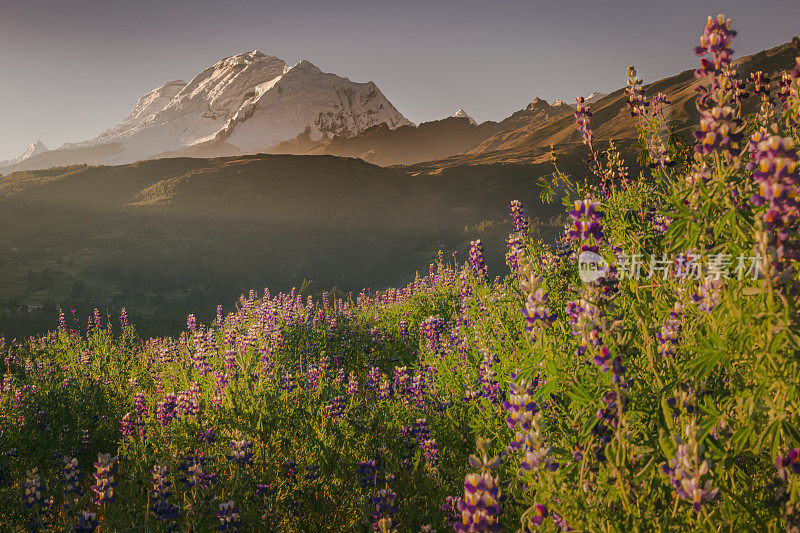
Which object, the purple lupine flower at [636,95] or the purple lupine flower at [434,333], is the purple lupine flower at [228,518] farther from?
the purple lupine flower at [636,95]

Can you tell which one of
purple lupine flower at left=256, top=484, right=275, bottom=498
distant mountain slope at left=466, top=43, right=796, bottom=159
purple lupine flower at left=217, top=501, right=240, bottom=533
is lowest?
purple lupine flower at left=256, top=484, right=275, bottom=498

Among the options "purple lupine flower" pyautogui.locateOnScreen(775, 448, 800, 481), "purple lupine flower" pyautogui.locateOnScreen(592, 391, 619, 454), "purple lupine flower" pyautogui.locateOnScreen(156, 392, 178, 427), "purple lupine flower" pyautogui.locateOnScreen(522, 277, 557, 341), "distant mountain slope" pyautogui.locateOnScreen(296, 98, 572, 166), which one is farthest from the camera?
"distant mountain slope" pyautogui.locateOnScreen(296, 98, 572, 166)

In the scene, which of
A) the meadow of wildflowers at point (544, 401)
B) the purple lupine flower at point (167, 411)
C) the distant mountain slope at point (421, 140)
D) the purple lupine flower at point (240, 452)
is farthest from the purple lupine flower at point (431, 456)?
the distant mountain slope at point (421, 140)

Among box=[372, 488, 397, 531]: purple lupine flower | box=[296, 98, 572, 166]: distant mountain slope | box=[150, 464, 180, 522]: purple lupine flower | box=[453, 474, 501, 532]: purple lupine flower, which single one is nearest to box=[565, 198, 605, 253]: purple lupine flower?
box=[453, 474, 501, 532]: purple lupine flower

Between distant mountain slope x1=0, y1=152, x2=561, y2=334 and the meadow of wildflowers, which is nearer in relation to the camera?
the meadow of wildflowers

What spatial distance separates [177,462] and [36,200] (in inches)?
1125

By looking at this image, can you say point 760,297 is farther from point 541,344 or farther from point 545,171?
point 545,171

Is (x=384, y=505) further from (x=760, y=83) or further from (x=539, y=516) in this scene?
(x=760, y=83)

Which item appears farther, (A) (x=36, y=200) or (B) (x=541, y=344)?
(A) (x=36, y=200)

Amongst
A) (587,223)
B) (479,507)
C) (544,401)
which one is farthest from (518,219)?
(479,507)

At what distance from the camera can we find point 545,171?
116 ft

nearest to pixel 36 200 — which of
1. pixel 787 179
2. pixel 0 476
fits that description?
pixel 0 476

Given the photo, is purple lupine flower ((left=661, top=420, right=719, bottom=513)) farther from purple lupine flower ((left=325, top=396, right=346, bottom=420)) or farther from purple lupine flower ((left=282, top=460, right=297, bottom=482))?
purple lupine flower ((left=325, top=396, right=346, bottom=420))

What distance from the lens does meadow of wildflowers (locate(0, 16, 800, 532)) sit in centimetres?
153
